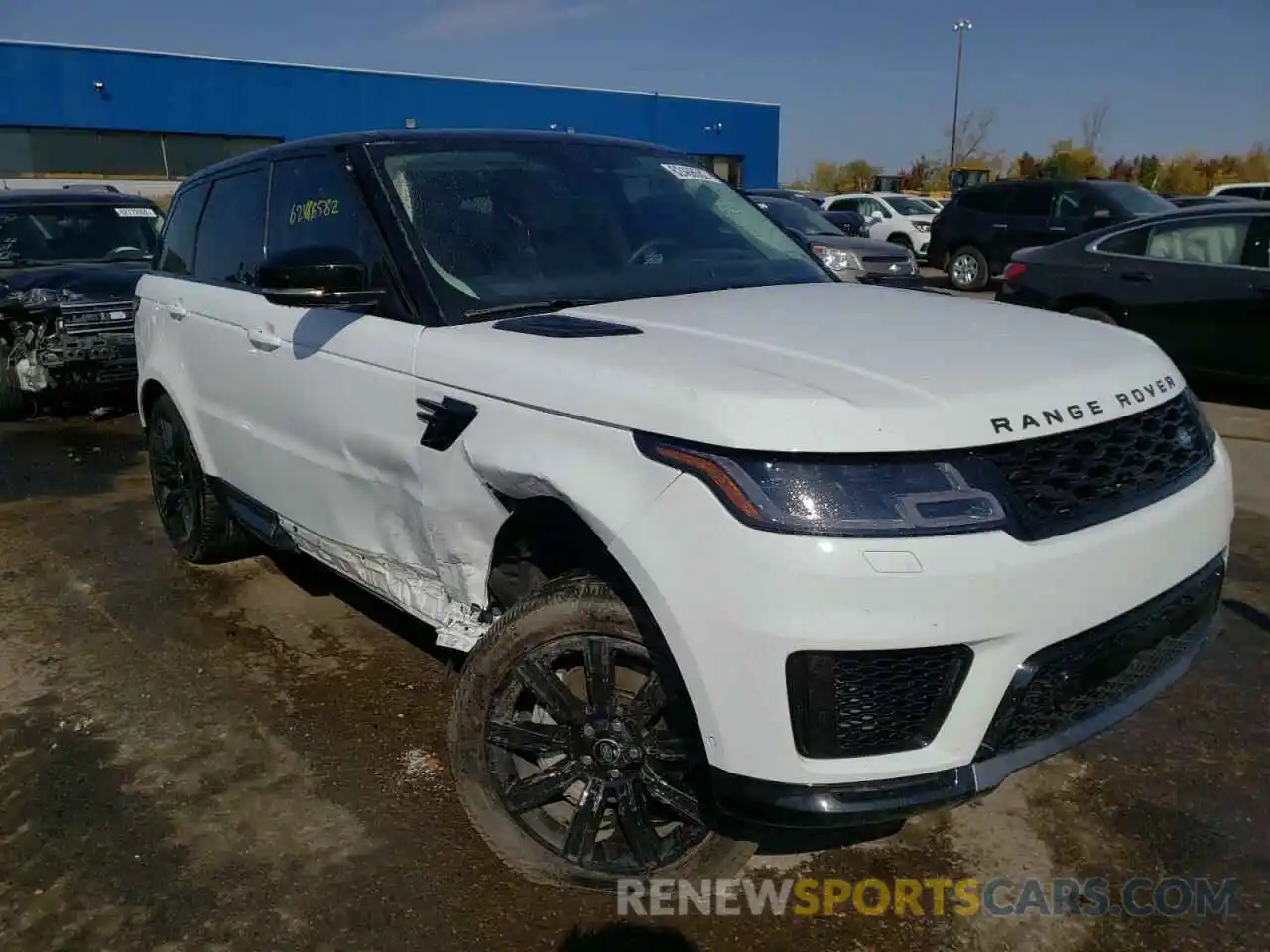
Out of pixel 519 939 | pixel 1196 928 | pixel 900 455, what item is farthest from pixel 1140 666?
pixel 519 939

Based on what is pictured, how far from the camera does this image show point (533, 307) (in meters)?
2.91

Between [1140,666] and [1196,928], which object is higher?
[1140,666]

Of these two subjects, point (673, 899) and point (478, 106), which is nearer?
point (673, 899)

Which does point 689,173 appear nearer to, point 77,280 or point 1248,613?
point 1248,613

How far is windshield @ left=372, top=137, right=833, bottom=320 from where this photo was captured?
9.94ft

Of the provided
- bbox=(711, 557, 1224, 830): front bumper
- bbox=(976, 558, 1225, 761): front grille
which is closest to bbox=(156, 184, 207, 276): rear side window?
bbox=(711, 557, 1224, 830): front bumper

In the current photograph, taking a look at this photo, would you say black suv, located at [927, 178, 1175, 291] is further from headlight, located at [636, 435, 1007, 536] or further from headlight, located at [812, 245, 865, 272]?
headlight, located at [636, 435, 1007, 536]

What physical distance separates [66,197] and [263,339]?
22.6 ft

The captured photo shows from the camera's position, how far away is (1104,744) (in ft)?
10.9

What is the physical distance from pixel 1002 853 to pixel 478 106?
1634 inches

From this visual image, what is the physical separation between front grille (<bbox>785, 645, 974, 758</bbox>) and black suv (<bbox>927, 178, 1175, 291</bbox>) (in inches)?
548

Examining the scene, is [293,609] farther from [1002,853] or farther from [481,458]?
[1002,853]

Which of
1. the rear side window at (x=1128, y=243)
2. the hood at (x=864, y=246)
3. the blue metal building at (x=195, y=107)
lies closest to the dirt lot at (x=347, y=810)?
the rear side window at (x=1128, y=243)

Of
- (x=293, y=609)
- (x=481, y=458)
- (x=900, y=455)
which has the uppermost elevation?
(x=900, y=455)
